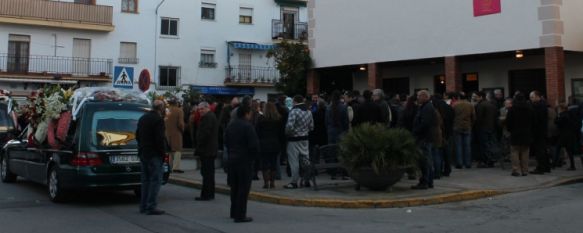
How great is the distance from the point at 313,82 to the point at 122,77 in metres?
10.8

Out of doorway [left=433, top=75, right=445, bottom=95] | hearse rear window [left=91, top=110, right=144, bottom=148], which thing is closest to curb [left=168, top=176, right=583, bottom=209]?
hearse rear window [left=91, top=110, right=144, bottom=148]

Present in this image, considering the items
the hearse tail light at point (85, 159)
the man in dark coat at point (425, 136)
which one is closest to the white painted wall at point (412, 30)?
the man in dark coat at point (425, 136)

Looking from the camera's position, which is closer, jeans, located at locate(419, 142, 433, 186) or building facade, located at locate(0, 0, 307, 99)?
jeans, located at locate(419, 142, 433, 186)

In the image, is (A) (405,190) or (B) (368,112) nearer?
(A) (405,190)

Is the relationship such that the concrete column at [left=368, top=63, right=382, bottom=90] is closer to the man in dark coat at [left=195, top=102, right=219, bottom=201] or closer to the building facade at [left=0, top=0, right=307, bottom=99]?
the man in dark coat at [left=195, top=102, right=219, bottom=201]

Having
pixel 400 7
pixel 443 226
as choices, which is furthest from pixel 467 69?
pixel 443 226

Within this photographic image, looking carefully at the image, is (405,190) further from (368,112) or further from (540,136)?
(540,136)

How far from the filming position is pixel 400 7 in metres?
21.5

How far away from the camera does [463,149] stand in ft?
48.3

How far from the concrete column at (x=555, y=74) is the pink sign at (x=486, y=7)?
2.11m

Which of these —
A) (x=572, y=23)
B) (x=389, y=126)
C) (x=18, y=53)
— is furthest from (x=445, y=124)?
(x=18, y=53)

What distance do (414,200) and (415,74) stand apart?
14230mm

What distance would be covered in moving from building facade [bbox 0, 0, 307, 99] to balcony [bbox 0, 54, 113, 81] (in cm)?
5

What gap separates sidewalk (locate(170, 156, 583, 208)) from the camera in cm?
1059
